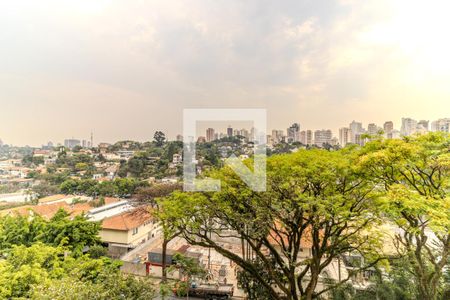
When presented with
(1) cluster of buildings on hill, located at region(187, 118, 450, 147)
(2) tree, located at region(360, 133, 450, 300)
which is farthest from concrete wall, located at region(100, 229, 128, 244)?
(2) tree, located at region(360, 133, 450, 300)

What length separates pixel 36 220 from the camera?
8.23 m

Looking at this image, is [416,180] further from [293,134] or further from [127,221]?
[127,221]

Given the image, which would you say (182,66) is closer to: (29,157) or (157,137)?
(157,137)

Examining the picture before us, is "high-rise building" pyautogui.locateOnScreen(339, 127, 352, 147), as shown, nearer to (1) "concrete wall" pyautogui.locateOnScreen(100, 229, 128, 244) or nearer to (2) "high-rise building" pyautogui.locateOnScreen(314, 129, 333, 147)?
(2) "high-rise building" pyautogui.locateOnScreen(314, 129, 333, 147)

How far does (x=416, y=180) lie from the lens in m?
4.94

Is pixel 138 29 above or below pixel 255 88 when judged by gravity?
above

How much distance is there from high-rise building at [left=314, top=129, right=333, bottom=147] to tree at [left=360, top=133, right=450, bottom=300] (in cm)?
1087

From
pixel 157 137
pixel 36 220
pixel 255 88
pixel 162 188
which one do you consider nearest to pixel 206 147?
pixel 162 188

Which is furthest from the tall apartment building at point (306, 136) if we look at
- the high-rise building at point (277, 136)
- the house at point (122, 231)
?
the house at point (122, 231)

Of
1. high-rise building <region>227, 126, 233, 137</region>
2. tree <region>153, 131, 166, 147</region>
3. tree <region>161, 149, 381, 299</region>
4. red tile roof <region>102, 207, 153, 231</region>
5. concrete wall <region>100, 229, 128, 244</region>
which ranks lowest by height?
concrete wall <region>100, 229, 128, 244</region>

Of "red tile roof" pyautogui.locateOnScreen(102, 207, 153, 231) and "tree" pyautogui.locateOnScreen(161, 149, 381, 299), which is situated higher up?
"tree" pyautogui.locateOnScreen(161, 149, 381, 299)

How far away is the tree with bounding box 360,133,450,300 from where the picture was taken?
391 cm

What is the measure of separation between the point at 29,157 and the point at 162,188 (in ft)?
138

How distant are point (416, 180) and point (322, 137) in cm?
1169
